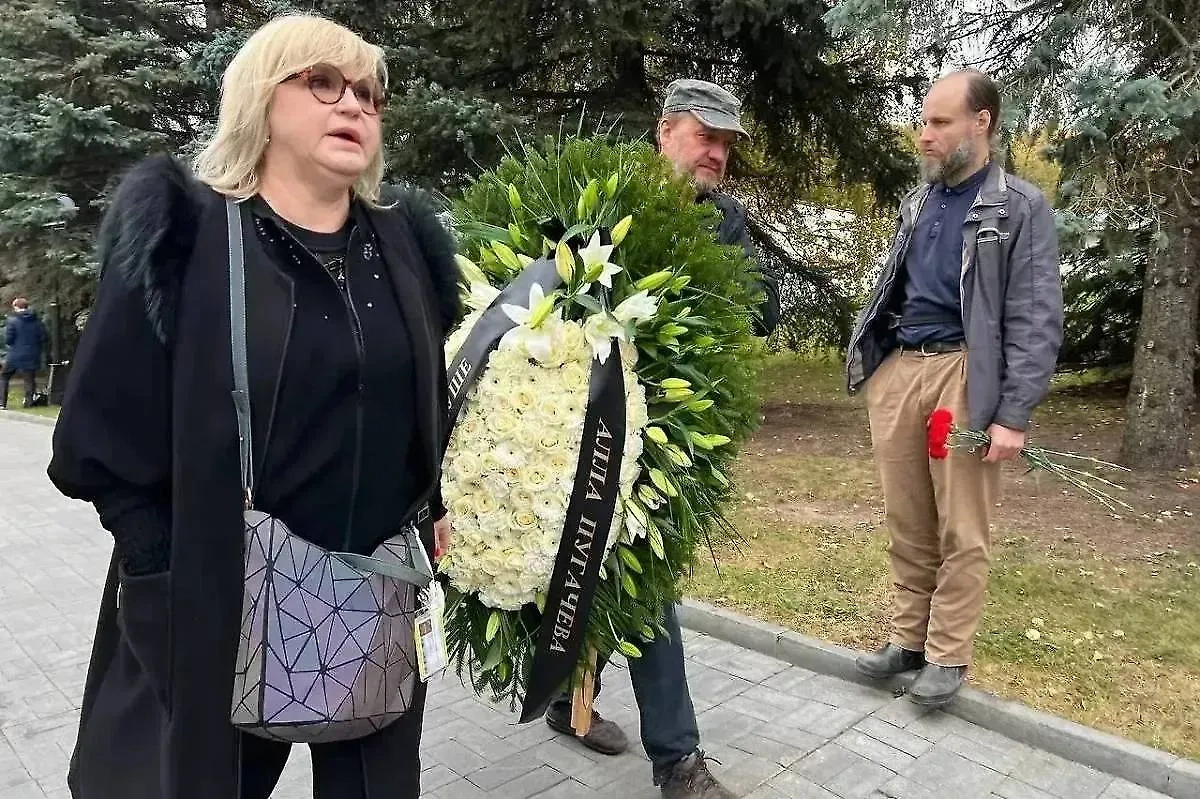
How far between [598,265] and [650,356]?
30 cm

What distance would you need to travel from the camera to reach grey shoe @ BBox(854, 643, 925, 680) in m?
3.56

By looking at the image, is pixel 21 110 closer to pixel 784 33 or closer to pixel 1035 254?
pixel 784 33

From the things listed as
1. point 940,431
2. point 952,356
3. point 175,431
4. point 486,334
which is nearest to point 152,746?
point 175,431

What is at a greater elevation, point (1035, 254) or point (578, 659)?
point (1035, 254)

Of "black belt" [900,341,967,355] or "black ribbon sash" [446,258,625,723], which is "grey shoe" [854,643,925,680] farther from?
"black ribbon sash" [446,258,625,723]

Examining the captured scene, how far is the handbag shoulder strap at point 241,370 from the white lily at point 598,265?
86cm

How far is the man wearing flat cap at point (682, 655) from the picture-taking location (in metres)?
2.72

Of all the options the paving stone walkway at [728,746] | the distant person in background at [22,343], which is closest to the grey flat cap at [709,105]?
the paving stone walkway at [728,746]

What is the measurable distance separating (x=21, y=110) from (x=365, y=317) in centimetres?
1207

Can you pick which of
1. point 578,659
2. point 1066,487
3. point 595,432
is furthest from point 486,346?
point 1066,487

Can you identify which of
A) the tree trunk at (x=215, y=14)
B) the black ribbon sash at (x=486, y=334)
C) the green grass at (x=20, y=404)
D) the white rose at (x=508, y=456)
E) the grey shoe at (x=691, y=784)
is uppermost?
the tree trunk at (x=215, y=14)

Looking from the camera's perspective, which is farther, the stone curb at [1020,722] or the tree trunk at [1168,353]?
the tree trunk at [1168,353]

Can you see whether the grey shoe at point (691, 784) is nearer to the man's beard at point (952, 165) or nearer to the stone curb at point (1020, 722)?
the stone curb at point (1020, 722)

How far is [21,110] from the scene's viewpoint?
36.4 feet
